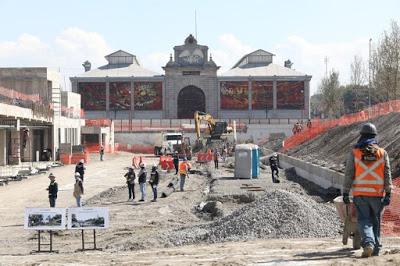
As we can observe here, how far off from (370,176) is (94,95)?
10200 centimetres

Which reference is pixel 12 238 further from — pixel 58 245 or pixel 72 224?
pixel 72 224

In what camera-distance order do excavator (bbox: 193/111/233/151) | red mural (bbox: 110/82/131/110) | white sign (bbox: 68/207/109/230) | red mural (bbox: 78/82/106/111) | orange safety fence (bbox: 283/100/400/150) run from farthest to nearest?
1. red mural (bbox: 78/82/106/111)
2. red mural (bbox: 110/82/131/110)
3. excavator (bbox: 193/111/233/151)
4. orange safety fence (bbox: 283/100/400/150)
5. white sign (bbox: 68/207/109/230)

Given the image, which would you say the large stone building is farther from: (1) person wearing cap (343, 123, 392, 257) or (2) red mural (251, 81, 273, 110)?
(1) person wearing cap (343, 123, 392, 257)

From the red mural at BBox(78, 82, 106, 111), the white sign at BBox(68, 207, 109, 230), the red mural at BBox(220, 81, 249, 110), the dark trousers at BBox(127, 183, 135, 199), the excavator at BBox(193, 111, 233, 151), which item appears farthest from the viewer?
the red mural at BBox(78, 82, 106, 111)

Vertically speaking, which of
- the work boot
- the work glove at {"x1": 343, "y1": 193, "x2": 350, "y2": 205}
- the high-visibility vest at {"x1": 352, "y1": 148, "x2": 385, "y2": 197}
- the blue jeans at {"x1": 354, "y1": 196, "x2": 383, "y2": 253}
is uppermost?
the high-visibility vest at {"x1": 352, "y1": 148, "x2": 385, "y2": 197}

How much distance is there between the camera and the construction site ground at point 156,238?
12.2 metres

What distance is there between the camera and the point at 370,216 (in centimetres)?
1144

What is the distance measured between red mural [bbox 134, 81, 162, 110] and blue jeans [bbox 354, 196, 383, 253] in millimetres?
99857

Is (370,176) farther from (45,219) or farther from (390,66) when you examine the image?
(390,66)

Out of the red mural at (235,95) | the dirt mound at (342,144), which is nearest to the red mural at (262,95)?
the red mural at (235,95)

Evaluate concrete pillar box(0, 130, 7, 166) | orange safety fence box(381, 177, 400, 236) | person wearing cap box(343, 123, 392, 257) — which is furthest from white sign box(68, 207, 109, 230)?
concrete pillar box(0, 130, 7, 166)

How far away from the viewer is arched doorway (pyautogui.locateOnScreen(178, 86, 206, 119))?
11288 cm

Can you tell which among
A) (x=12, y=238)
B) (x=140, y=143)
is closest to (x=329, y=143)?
(x=12, y=238)

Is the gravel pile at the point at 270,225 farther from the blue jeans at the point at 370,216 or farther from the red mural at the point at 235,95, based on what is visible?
the red mural at the point at 235,95
